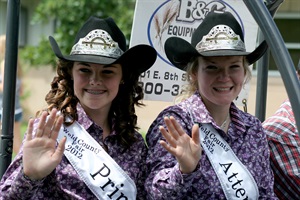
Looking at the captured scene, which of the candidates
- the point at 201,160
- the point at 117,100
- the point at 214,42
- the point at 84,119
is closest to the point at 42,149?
the point at 84,119

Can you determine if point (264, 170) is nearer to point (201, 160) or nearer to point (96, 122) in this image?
point (201, 160)

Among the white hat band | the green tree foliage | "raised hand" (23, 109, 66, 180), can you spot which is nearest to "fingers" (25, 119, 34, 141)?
"raised hand" (23, 109, 66, 180)

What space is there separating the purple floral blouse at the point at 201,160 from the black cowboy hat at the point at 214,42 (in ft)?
0.68

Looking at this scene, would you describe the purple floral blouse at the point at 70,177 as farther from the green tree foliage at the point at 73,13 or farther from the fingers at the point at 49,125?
the green tree foliage at the point at 73,13

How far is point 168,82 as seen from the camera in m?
3.79

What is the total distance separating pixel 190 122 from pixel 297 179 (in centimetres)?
70

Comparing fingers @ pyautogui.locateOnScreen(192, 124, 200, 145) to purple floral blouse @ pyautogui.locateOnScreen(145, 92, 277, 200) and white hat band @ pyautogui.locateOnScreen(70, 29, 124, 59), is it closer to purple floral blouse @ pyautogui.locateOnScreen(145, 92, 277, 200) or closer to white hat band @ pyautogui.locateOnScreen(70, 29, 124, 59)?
purple floral blouse @ pyautogui.locateOnScreen(145, 92, 277, 200)

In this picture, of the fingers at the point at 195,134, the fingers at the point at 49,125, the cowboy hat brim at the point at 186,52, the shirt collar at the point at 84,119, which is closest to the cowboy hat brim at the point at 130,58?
the cowboy hat brim at the point at 186,52

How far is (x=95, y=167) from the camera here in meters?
2.76

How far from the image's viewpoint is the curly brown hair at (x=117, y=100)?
2.81m

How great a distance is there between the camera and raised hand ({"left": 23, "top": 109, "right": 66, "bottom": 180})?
2428 millimetres

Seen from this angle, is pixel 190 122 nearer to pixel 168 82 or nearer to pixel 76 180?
pixel 76 180

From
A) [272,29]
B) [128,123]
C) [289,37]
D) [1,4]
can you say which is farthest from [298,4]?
[272,29]

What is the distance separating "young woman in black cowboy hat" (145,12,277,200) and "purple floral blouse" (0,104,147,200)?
64 millimetres
